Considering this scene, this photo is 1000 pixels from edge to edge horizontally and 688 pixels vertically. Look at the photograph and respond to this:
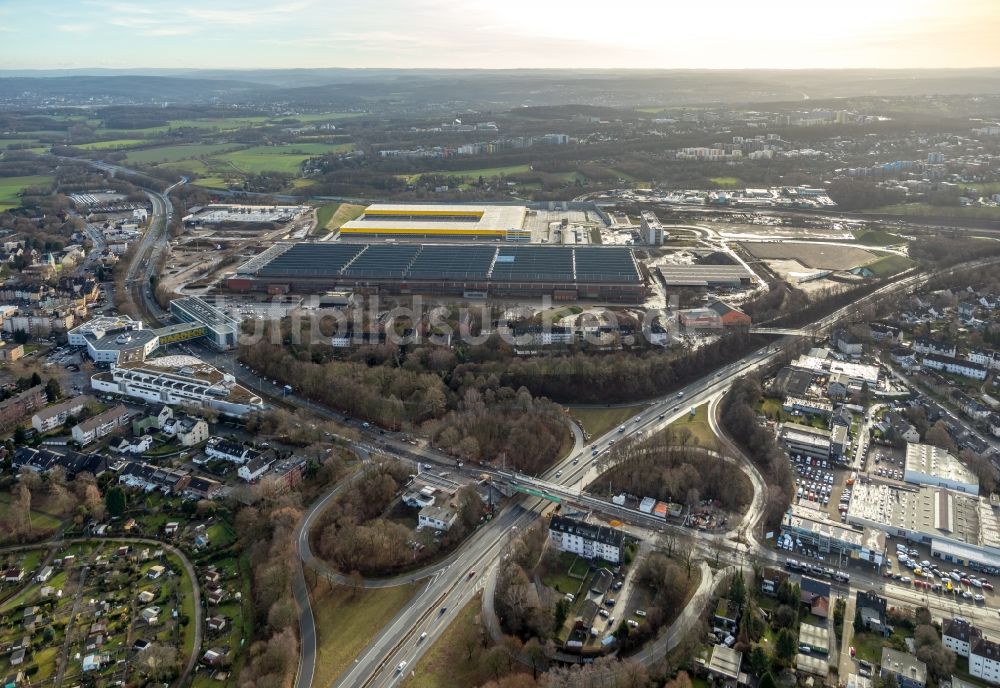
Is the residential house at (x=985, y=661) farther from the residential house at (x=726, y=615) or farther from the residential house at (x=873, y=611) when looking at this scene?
the residential house at (x=726, y=615)

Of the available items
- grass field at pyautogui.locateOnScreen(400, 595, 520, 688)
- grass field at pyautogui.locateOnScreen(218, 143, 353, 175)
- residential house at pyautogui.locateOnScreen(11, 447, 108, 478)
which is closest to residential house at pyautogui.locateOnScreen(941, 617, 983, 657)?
grass field at pyautogui.locateOnScreen(400, 595, 520, 688)

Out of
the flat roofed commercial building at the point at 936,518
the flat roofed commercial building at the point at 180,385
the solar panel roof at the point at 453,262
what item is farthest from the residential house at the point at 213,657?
the solar panel roof at the point at 453,262

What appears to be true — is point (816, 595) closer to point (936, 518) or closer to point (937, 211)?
point (936, 518)

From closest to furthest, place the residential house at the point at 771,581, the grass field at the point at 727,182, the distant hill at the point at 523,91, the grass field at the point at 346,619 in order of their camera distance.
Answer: the grass field at the point at 346,619, the residential house at the point at 771,581, the grass field at the point at 727,182, the distant hill at the point at 523,91

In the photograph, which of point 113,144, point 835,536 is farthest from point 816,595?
point 113,144

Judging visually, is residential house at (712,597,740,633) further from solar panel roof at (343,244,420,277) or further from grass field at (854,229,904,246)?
grass field at (854,229,904,246)

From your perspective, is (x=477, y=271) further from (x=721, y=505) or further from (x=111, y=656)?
(x=111, y=656)
